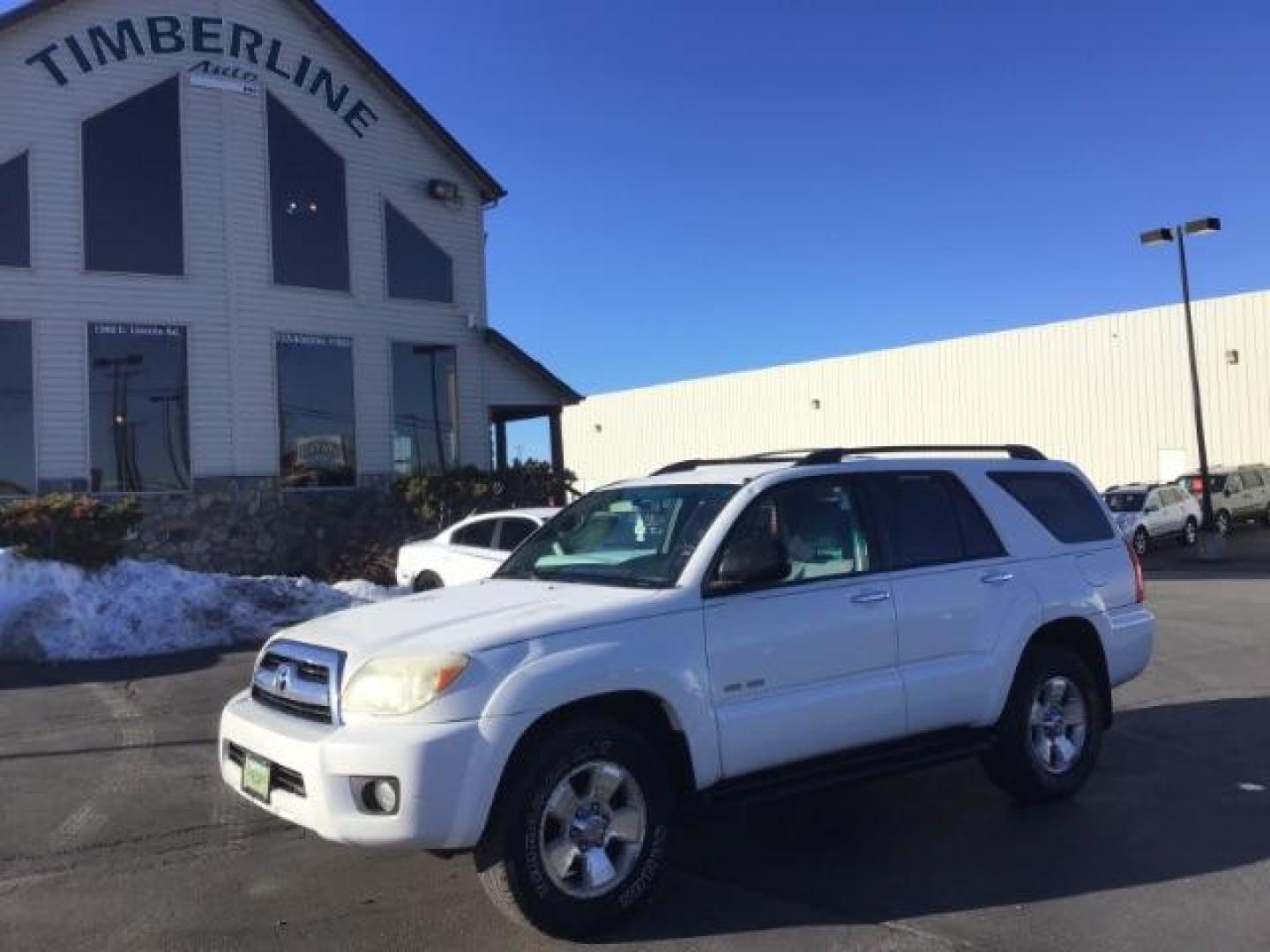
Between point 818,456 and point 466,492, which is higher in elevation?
point 466,492

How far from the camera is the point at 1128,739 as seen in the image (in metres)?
7.54

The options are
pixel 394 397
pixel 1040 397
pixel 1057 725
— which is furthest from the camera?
pixel 1040 397

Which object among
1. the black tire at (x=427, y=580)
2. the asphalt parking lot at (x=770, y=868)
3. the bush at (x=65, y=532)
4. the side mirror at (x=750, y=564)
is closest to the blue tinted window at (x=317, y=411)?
the bush at (x=65, y=532)

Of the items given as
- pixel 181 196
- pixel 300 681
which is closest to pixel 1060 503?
pixel 300 681

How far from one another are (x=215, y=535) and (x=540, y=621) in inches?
576

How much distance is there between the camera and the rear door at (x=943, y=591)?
18.0 feet

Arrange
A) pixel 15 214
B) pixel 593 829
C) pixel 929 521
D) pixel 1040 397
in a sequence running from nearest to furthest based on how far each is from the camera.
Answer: pixel 593 829 < pixel 929 521 < pixel 15 214 < pixel 1040 397

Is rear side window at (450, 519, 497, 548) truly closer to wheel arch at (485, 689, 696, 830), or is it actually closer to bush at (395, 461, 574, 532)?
bush at (395, 461, 574, 532)

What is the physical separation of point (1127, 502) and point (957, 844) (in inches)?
882

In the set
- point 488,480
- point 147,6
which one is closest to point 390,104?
point 147,6

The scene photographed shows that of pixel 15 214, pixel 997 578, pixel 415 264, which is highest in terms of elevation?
pixel 15 214

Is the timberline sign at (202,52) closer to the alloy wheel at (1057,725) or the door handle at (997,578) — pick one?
the door handle at (997,578)

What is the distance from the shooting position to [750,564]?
4855 millimetres

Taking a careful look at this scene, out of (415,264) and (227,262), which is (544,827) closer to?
(227,262)
